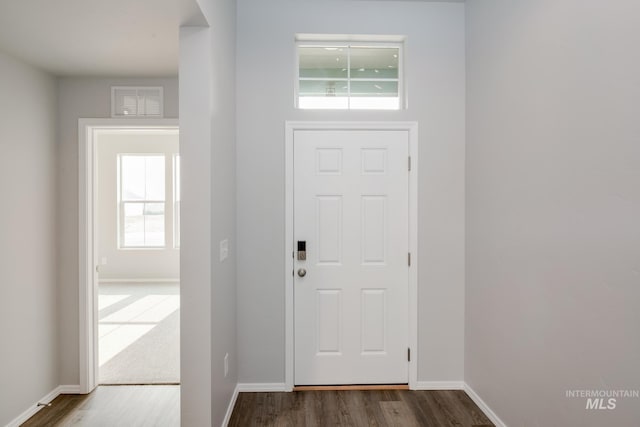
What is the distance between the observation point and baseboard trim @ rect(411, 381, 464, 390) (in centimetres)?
285

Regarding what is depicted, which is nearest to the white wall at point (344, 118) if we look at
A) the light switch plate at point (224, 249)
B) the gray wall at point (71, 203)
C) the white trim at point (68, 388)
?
the light switch plate at point (224, 249)

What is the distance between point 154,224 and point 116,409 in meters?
4.78

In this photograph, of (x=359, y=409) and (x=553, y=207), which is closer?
(x=553, y=207)

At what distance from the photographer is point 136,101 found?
2986 mm

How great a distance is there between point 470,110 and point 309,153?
4.13 ft

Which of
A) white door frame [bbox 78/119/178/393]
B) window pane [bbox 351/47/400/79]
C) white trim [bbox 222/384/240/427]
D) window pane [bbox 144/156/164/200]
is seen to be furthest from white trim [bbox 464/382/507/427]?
window pane [bbox 144/156/164/200]

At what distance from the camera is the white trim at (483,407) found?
2.38 meters

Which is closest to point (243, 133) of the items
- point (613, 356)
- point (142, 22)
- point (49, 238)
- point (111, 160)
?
point (142, 22)

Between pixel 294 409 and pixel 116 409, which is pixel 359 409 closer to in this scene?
pixel 294 409

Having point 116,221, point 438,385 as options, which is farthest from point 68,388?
point 116,221

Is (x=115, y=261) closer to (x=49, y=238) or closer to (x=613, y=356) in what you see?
(x=49, y=238)

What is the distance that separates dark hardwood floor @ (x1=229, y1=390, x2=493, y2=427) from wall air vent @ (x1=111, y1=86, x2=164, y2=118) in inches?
92.0

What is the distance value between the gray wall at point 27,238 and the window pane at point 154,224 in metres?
4.15

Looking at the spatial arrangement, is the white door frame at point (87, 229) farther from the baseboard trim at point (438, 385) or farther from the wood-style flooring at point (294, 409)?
the baseboard trim at point (438, 385)
